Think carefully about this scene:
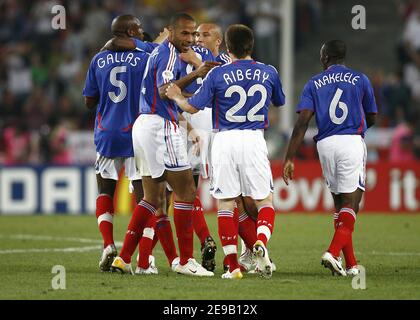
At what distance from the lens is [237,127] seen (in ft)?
31.5

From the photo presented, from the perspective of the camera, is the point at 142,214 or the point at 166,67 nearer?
the point at 166,67

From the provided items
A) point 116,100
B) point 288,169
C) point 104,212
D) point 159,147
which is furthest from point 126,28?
point 288,169

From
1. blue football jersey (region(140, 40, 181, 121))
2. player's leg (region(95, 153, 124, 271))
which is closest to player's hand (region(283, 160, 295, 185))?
blue football jersey (region(140, 40, 181, 121))

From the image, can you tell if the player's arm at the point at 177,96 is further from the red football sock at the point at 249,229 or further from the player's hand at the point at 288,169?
the red football sock at the point at 249,229

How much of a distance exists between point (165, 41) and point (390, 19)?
1638 centimetres

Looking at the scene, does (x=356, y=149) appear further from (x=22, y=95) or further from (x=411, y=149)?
(x=22, y=95)

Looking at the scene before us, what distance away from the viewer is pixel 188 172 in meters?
9.73

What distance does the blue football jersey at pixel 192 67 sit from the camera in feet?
33.6

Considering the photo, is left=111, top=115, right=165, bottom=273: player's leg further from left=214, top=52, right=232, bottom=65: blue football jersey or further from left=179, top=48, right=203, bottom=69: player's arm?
left=214, top=52, right=232, bottom=65: blue football jersey

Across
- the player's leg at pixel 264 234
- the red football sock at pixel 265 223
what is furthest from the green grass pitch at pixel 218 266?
the red football sock at pixel 265 223

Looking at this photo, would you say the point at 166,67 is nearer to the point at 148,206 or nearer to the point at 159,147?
the point at 159,147

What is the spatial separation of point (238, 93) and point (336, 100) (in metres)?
1.06

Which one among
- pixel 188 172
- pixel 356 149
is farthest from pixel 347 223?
pixel 188 172

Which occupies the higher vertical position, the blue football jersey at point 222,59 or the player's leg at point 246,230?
the blue football jersey at point 222,59
